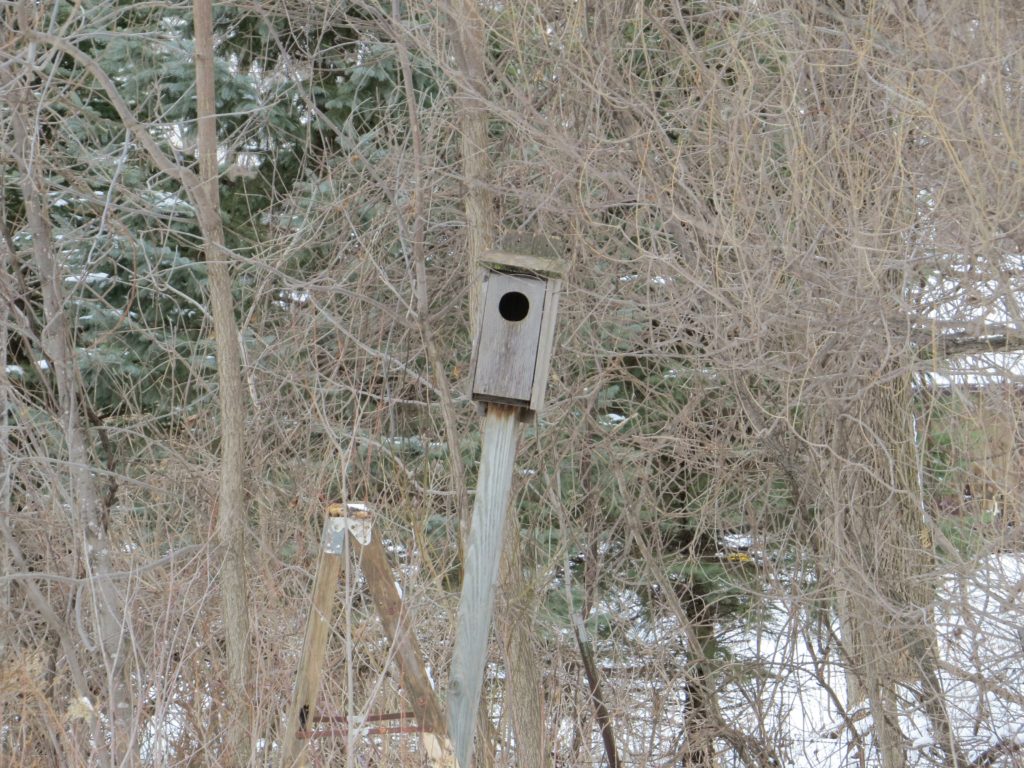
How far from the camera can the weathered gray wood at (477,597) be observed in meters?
3.86

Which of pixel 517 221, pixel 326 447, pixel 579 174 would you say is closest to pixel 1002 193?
pixel 579 174

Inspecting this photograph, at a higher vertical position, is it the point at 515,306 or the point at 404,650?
the point at 515,306

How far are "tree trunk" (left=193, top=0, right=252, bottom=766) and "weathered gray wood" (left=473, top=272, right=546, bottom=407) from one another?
75.7 inches

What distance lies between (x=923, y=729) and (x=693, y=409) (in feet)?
6.99

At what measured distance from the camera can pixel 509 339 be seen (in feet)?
13.3

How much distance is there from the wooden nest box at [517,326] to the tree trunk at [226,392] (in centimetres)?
192

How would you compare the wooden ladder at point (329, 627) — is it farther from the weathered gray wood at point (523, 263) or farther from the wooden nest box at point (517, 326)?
the weathered gray wood at point (523, 263)

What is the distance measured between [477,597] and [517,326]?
3.15 feet

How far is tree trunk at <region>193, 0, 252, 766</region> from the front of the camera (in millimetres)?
5402

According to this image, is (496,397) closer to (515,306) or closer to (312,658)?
(515,306)

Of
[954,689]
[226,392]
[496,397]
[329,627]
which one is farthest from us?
→ [226,392]

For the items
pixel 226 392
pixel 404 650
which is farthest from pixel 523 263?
pixel 226 392

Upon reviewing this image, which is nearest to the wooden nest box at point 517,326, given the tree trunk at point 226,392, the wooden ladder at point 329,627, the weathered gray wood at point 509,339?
the weathered gray wood at point 509,339

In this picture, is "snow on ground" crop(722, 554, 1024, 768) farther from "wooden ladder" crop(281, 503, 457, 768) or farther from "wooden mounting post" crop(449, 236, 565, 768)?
"wooden ladder" crop(281, 503, 457, 768)
